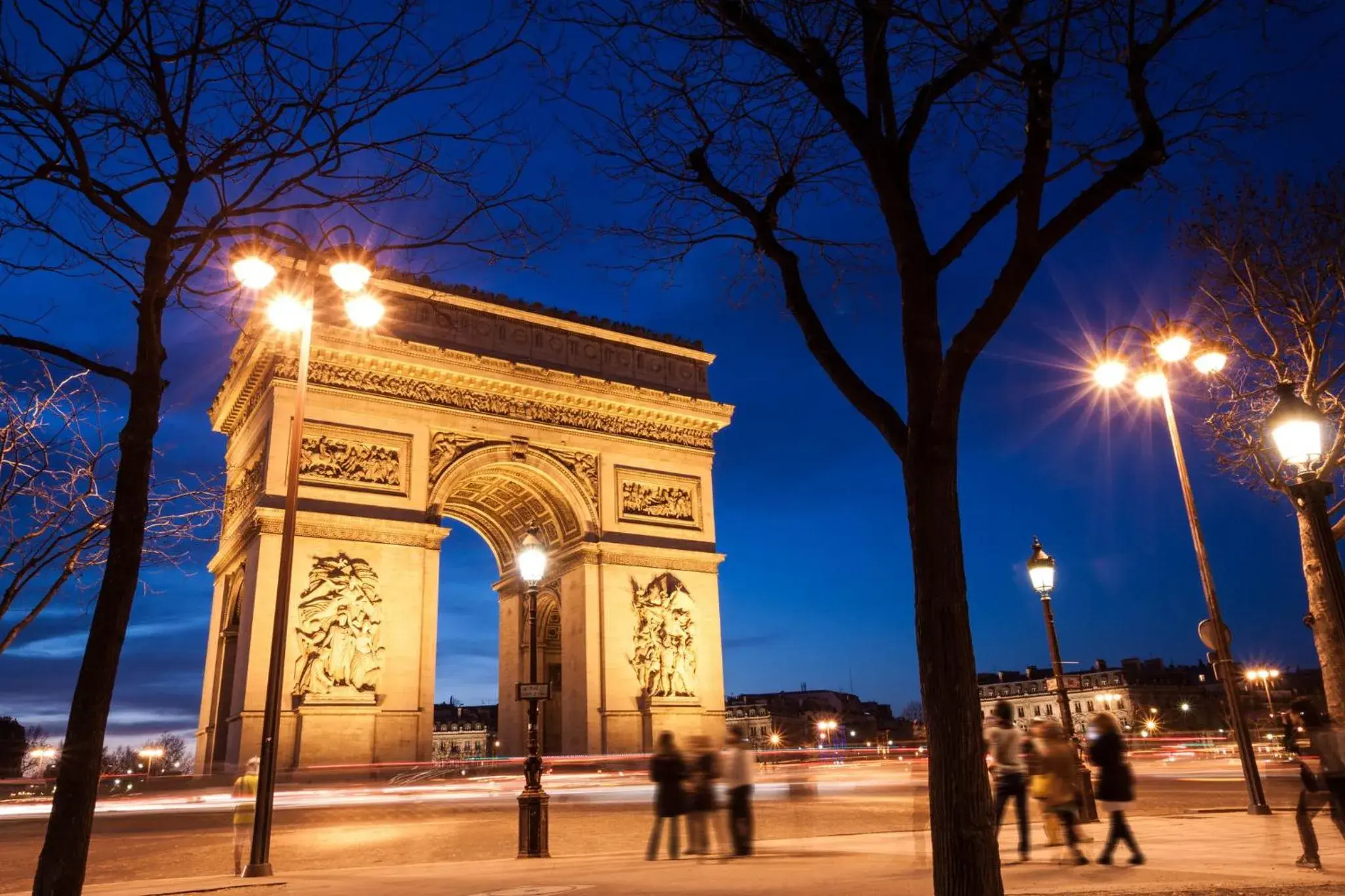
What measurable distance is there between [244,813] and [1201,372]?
576 inches

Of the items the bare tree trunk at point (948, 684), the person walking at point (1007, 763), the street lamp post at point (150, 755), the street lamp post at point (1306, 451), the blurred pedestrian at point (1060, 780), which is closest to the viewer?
the bare tree trunk at point (948, 684)

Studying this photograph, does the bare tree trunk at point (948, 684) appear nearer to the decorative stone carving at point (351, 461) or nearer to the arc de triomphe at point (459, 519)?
the arc de triomphe at point (459, 519)

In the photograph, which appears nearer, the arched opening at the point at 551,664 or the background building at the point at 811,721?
the arched opening at the point at 551,664

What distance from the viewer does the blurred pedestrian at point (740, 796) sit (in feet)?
32.8

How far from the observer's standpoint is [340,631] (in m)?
22.4

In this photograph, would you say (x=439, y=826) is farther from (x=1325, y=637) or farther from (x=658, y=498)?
(x=658, y=498)

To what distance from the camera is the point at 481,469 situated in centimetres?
2680

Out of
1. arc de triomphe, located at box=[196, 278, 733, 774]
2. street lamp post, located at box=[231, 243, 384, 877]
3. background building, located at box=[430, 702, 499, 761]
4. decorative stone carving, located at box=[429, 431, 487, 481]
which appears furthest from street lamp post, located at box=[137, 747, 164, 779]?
background building, located at box=[430, 702, 499, 761]

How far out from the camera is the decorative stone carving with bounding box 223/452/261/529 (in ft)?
80.9

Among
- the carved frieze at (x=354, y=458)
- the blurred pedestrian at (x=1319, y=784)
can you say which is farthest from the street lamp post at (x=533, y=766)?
the carved frieze at (x=354, y=458)

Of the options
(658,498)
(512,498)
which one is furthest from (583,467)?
(512,498)

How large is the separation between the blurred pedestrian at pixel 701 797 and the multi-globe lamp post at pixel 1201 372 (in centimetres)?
720

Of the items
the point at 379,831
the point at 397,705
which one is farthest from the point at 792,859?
the point at 397,705

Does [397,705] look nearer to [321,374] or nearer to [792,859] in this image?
[321,374]
